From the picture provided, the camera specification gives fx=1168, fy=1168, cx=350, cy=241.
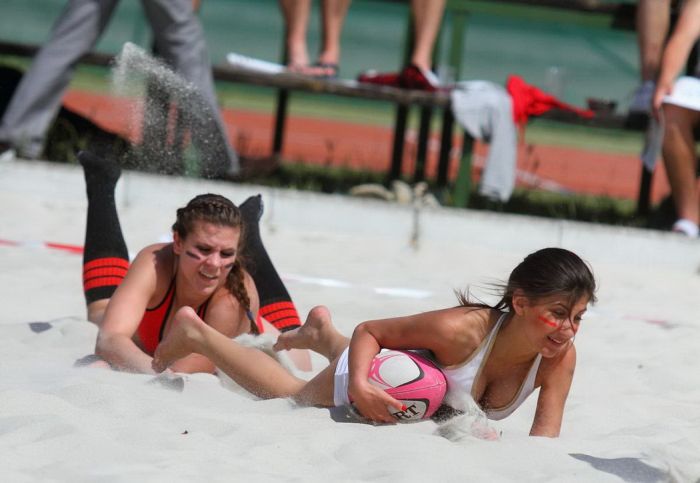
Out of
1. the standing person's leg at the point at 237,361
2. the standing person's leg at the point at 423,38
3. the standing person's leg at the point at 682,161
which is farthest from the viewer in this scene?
the standing person's leg at the point at 423,38

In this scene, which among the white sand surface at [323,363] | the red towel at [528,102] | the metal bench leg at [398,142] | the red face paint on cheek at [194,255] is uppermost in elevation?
the red towel at [528,102]

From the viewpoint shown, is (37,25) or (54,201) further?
(37,25)

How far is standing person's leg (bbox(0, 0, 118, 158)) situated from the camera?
280 inches

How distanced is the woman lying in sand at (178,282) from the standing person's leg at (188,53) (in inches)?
94.2

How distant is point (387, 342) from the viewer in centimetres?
366

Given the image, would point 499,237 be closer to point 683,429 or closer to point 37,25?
point 683,429

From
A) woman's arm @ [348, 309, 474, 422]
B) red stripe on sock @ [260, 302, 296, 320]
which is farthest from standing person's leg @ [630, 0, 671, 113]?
woman's arm @ [348, 309, 474, 422]

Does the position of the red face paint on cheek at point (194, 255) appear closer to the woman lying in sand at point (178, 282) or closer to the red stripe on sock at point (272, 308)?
the woman lying in sand at point (178, 282)

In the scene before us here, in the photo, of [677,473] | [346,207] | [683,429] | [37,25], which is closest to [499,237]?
[346,207]

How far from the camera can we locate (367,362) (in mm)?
Answer: 3576

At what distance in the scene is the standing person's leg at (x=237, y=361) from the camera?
385 cm

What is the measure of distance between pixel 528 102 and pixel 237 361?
4044mm

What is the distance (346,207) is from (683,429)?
3.47 metres

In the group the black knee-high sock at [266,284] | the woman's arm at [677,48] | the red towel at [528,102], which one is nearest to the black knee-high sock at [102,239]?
the black knee-high sock at [266,284]
